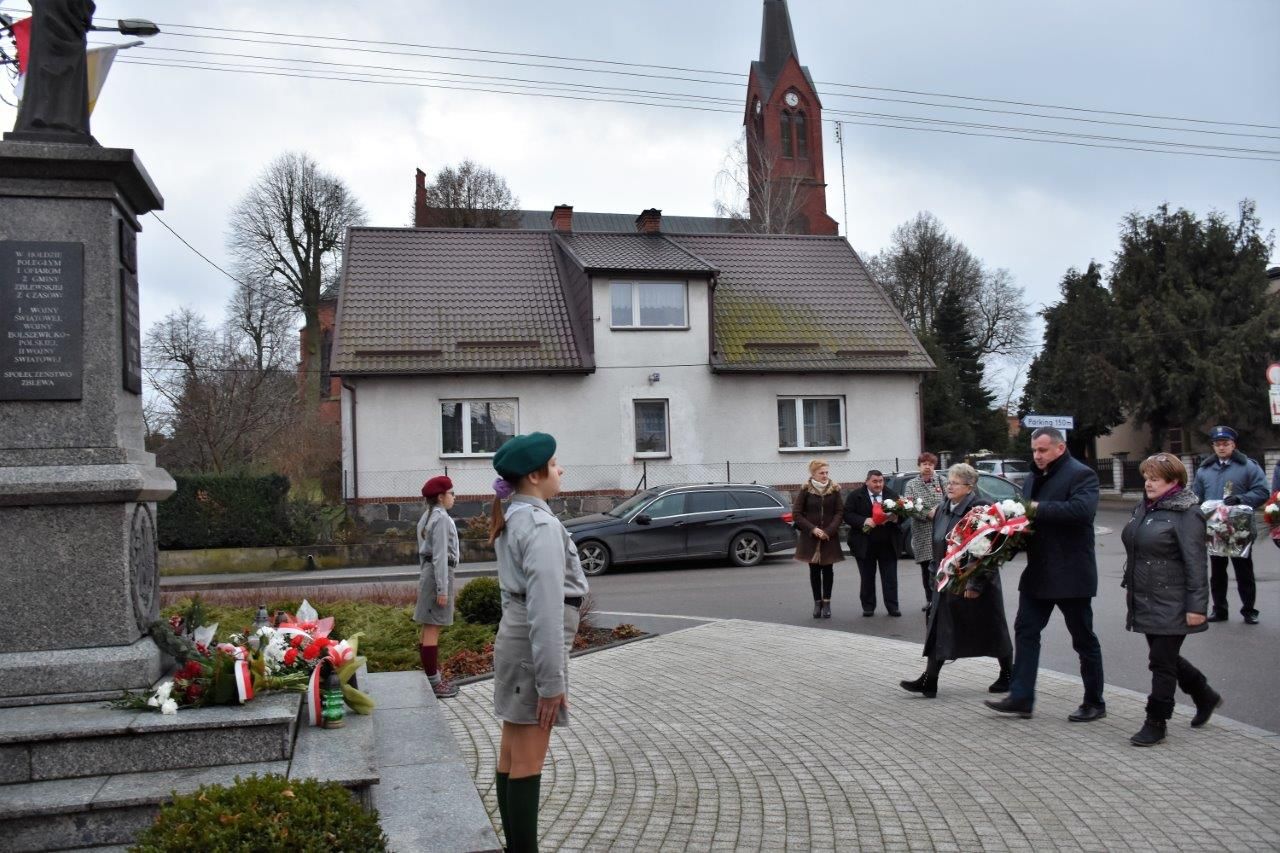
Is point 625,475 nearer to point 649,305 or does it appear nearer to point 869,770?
point 649,305

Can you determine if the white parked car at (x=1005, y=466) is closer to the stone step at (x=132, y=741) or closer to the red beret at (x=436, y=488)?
the red beret at (x=436, y=488)

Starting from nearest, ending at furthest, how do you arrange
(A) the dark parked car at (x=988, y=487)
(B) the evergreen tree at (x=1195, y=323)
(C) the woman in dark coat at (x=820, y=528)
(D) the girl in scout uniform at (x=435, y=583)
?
(D) the girl in scout uniform at (x=435, y=583) → (C) the woman in dark coat at (x=820, y=528) → (A) the dark parked car at (x=988, y=487) → (B) the evergreen tree at (x=1195, y=323)

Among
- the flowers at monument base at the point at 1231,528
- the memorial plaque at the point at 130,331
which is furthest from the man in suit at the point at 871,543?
the memorial plaque at the point at 130,331

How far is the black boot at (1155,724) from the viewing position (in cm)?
655

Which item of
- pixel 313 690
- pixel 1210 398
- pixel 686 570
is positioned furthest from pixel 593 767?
pixel 1210 398

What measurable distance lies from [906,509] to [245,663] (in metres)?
8.07

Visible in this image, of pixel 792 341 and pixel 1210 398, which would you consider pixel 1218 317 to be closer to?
pixel 1210 398

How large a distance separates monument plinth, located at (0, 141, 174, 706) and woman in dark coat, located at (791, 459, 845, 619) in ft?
25.3

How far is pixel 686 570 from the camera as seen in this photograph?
19641 millimetres

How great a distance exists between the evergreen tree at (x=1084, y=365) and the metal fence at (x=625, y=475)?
1957cm

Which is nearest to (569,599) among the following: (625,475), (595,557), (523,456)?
(523,456)

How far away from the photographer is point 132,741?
15.7ft

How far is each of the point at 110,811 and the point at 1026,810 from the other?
414 cm

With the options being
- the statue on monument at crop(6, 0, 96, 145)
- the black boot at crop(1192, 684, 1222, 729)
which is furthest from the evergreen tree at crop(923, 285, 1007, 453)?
the statue on monument at crop(6, 0, 96, 145)
